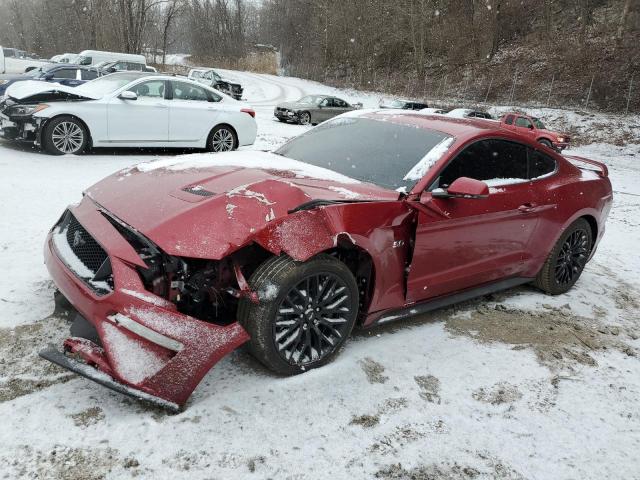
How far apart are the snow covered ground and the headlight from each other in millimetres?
4778

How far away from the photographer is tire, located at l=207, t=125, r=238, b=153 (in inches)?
407

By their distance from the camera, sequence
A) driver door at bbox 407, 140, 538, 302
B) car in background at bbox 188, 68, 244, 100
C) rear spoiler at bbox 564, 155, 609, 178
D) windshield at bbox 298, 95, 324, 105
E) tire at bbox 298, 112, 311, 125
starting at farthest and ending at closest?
car in background at bbox 188, 68, 244, 100
windshield at bbox 298, 95, 324, 105
tire at bbox 298, 112, 311, 125
rear spoiler at bbox 564, 155, 609, 178
driver door at bbox 407, 140, 538, 302

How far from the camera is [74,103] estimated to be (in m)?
8.59

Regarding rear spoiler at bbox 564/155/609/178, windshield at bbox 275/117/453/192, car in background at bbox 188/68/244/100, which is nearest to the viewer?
windshield at bbox 275/117/453/192

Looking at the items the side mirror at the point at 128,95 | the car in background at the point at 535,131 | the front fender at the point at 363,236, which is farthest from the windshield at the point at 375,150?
the car in background at the point at 535,131

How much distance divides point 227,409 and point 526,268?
9.64ft

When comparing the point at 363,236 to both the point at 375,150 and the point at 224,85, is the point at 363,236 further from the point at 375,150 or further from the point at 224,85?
the point at 224,85

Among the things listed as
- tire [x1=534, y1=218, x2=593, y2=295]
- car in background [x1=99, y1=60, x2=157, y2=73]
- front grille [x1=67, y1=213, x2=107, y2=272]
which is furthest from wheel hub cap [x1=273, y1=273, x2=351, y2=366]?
car in background [x1=99, y1=60, x2=157, y2=73]

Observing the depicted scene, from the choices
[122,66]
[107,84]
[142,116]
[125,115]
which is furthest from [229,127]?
[122,66]

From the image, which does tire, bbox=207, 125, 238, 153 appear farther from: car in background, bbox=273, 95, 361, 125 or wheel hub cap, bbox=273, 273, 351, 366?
car in background, bbox=273, 95, 361, 125

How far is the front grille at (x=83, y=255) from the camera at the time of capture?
2.66 metres

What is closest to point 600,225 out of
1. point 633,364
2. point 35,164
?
point 633,364

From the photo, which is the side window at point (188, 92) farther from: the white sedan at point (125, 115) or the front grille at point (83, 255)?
the front grille at point (83, 255)

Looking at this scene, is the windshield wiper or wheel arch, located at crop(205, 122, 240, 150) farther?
wheel arch, located at crop(205, 122, 240, 150)
